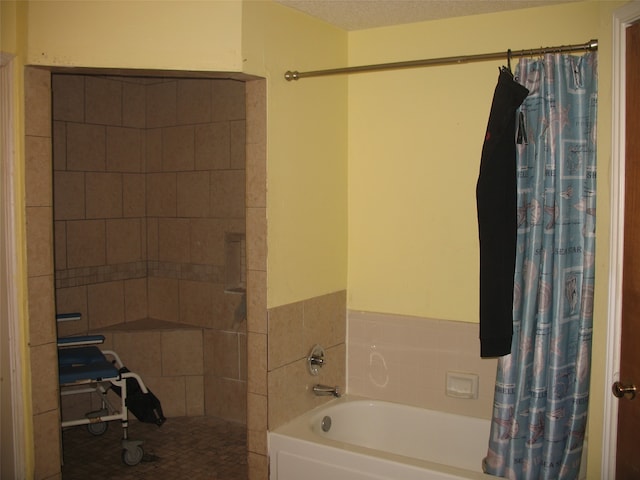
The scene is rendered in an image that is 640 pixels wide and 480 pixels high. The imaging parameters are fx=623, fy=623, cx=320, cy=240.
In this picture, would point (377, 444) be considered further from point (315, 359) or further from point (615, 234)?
point (615, 234)

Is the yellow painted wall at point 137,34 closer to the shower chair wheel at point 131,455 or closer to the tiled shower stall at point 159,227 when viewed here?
the tiled shower stall at point 159,227

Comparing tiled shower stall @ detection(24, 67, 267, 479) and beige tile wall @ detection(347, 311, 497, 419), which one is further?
tiled shower stall @ detection(24, 67, 267, 479)

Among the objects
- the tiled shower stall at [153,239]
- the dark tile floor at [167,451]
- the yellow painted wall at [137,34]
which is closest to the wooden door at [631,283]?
the yellow painted wall at [137,34]

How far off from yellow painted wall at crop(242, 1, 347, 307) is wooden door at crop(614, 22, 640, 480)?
4.61ft

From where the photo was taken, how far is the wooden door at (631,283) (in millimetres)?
→ 2051

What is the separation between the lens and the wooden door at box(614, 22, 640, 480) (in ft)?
6.73

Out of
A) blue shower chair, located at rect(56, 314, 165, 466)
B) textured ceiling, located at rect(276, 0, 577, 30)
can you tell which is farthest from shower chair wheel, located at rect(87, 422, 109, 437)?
textured ceiling, located at rect(276, 0, 577, 30)

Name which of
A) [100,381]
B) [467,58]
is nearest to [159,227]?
[100,381]

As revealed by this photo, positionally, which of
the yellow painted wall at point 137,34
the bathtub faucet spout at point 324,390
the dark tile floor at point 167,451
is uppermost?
the yellow painted wall at point 137,34

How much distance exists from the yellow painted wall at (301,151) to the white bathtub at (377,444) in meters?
0.61

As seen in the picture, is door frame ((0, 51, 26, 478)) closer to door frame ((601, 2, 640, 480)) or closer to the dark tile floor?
the dark tile floor

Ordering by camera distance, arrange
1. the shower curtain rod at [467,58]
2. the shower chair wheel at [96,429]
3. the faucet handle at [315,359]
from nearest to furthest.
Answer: the shower curtain rod at [467,58], the faucet handle at [315,359], the shower chair wheel at [96,429]

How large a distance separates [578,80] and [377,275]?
136cm

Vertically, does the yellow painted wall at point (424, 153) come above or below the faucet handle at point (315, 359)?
above
